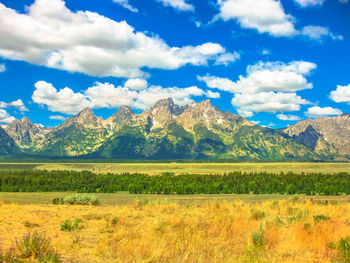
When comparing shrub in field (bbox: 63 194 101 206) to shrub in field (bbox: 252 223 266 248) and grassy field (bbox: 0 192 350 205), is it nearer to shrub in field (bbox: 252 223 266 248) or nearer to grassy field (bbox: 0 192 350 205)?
grassy field (bbox: 0 192 350 205)

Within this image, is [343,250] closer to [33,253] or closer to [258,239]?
[258,239]

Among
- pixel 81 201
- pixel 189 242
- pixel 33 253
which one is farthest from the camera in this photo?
pixel 81 201

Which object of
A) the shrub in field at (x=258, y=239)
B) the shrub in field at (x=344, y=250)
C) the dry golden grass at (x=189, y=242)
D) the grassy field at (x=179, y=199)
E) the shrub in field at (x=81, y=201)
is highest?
the shrub in field at (x=344, y=250)

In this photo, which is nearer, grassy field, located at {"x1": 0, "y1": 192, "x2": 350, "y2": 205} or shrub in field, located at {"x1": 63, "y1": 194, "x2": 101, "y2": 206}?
shrub in field, located at {"x1": 63, "y1": 194, "x2": 101, "y2": 206}

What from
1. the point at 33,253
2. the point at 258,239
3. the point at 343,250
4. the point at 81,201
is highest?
the point at 343,250

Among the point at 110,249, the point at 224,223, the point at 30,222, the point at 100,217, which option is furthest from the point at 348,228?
the point at 30,222

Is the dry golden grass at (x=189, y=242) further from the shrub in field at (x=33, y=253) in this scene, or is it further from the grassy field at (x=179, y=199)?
the grassy field at (x=179, y=199)

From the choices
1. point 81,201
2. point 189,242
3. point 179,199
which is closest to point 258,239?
point 189,242

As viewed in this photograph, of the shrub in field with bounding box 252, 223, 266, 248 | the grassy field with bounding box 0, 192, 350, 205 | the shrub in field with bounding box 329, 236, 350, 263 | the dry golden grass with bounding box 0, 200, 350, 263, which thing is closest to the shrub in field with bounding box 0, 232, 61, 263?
the dry golden grass with bounding box 0, 200, 350, 263

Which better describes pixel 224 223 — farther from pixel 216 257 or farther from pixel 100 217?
pixel 100 217

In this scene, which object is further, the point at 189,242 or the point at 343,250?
the point at 189,242

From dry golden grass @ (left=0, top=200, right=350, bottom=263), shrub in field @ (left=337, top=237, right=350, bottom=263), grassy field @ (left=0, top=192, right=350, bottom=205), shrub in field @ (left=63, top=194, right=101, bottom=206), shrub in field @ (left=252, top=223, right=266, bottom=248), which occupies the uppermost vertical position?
shrub in field @ (left=337, top=237, right=350, bottom=263)

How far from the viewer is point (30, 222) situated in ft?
58.0

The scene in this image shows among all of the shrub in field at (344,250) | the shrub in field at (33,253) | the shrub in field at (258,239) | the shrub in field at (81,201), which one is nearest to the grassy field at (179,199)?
the shrub in field at (81,201)
